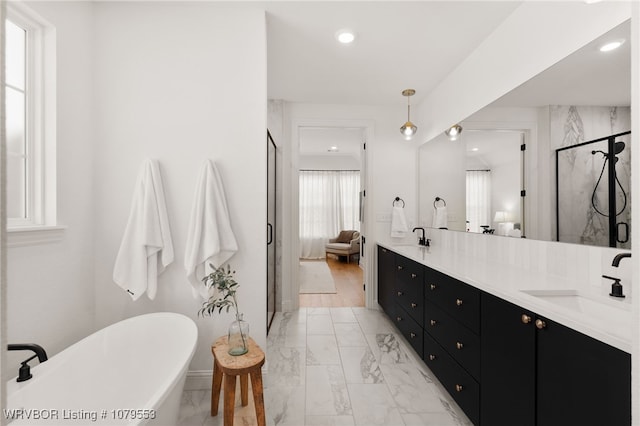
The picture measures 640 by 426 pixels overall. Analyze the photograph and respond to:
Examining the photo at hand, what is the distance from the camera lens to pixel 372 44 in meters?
2.48

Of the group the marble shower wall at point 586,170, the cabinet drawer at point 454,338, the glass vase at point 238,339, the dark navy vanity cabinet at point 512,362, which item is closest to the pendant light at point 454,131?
the marble shower wall at point 586,170

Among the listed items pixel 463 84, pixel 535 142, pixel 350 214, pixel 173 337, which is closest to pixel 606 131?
pixel 535 142

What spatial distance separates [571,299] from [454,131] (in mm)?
1867

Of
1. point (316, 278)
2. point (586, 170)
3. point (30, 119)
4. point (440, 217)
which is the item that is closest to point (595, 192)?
point (586, 170)

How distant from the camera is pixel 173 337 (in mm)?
1771

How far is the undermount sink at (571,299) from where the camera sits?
1.38 meters

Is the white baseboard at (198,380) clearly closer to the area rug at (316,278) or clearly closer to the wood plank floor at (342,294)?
the wood plank floor at (342,294)

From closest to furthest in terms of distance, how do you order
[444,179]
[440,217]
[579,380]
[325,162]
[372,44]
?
[579,380], [372,44], [444,179], [440,217], [325,162]

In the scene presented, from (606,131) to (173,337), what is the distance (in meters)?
2.59

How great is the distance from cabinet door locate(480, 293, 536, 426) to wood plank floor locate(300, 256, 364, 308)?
8.37 ft

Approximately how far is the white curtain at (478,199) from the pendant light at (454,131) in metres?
0.39

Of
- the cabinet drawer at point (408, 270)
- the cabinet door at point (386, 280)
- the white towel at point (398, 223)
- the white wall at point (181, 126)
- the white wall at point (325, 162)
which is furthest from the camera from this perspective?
the white wall at point (325, 162)

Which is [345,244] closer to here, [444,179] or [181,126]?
[444,179]

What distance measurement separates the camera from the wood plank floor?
13.2ft
